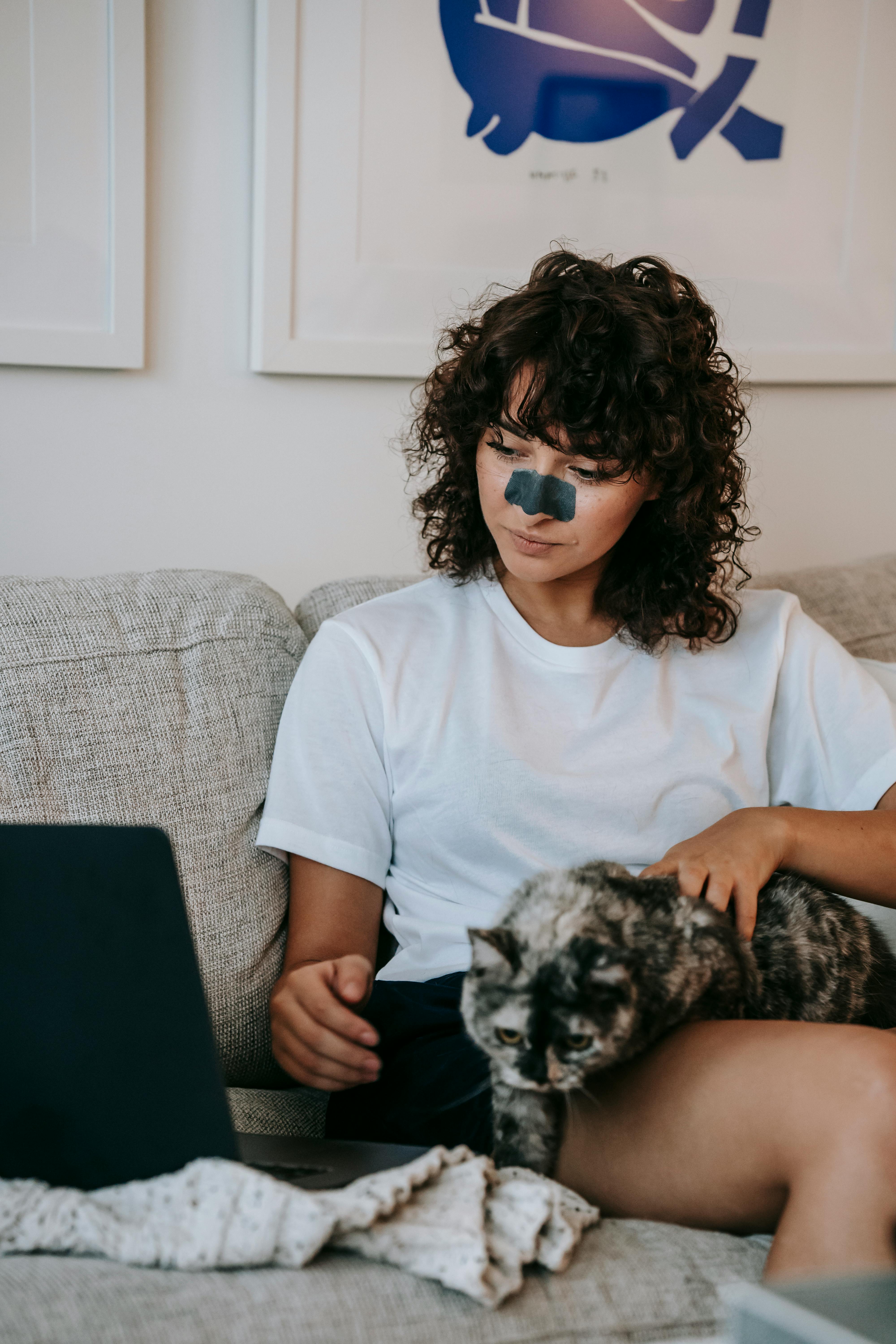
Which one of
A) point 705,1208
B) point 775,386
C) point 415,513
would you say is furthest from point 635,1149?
point 775,386

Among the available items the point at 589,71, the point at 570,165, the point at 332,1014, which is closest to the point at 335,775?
the point at 332,1014

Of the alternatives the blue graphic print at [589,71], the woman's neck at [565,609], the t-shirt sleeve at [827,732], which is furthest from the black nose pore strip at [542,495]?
the blue graphic print at [589,71]

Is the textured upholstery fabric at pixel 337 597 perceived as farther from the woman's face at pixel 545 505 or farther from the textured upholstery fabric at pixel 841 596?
the woman's face at pixel 545 505

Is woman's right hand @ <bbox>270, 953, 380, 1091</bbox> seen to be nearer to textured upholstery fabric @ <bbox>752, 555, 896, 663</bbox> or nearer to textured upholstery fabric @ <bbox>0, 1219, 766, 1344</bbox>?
textured upholstery fabric @ <bbox>0, 1219, 766, 1344</bbox>

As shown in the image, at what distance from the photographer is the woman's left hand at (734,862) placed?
1155mm

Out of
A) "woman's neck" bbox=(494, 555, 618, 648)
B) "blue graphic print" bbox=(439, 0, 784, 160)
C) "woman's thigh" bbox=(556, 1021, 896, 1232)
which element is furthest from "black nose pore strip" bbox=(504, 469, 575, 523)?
"blue graphic print" bbox=(439, 0, 784, 160)

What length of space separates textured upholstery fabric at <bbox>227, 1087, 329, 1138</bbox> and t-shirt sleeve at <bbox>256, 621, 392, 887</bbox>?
0.28 metres

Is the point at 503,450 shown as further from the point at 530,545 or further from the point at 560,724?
the point at 560,724

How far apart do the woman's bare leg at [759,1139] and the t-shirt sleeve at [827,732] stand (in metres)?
0.47

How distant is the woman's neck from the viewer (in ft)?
4.68

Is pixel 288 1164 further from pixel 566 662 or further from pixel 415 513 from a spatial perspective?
pixel 415 513

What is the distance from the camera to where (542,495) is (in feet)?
4.23

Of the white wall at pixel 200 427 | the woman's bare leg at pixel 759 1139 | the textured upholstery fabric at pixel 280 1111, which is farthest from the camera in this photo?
the white wall at pixel 200 427

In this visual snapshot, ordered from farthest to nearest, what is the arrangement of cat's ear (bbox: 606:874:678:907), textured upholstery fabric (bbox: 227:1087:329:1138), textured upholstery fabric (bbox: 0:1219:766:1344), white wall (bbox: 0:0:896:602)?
white wall (bbox: 0:0:896:602) → textured upholstery fabric (bbox: 227:1087:329:1138) → cat's ear (bbox: 606:874:678:907) → textured upholstery fabric (bbox: 0:1219:766:1344)
